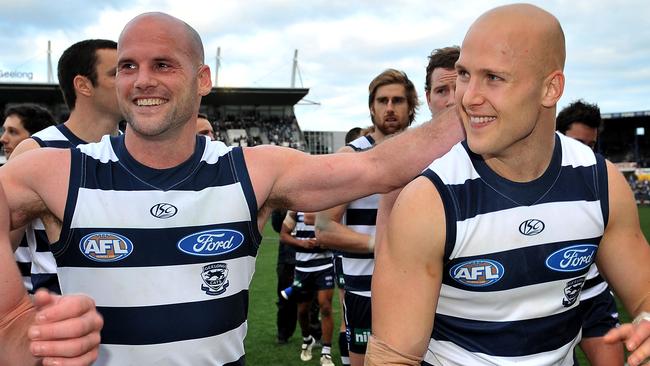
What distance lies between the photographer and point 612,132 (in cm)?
6119

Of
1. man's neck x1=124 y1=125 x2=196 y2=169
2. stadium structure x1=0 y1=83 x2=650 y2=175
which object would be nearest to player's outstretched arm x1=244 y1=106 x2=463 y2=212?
man's neck x1=124 y1=125 x2=196 y2=169

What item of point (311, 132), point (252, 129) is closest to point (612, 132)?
point (311, 132)

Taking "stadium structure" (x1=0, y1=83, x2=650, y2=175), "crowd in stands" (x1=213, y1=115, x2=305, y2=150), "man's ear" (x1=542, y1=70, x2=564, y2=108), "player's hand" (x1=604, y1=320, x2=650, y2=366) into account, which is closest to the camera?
"player's hand" (x1=604, y1=320, x2=650, y2=366)

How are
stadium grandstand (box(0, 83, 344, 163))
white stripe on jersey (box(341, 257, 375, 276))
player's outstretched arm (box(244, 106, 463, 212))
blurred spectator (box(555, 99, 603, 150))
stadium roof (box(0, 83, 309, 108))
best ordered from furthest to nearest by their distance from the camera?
stadium grandstand (box(0, 83, 344, 163)), stadium roof (box(0, 83, 309, 108)), blurred spectator (box(555, 99, 603, 150)), white stripe on jersey (box(341, 257, 375, 276)), player's outstretched arm (box(244, 106, 463, 212))

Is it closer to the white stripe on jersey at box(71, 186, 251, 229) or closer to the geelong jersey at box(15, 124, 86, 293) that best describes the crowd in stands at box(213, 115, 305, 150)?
the geelong jersey at box(15, 124, 86, 293)

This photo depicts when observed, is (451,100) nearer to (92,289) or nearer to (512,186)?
(512,186)

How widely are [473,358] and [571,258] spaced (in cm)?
57

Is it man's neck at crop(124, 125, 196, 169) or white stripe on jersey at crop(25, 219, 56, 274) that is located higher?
man's neck at crop(124, 125, 196, 169)

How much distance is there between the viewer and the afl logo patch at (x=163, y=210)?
96.3 inches

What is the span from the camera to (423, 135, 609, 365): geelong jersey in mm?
2164

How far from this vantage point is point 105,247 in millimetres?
2385

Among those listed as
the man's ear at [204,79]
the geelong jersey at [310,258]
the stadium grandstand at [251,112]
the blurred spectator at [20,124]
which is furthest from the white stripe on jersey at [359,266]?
the stadium grandstand at [251,112]

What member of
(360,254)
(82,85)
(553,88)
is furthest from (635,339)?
(82,85)

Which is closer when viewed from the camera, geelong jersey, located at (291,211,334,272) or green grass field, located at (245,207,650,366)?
green grass field, located at (245,207,650,366)
